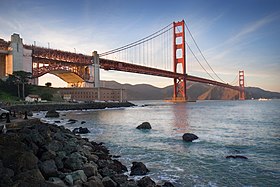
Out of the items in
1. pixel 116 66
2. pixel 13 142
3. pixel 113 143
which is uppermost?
pixel 116 66

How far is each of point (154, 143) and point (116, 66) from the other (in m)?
48.2

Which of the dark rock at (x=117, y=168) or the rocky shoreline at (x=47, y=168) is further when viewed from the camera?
the dark rock at (x=117, y=168)

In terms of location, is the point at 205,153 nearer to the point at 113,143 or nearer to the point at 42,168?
the point at 113,143

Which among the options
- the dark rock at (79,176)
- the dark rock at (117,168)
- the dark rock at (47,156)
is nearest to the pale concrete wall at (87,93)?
the dark rock at (117,168)

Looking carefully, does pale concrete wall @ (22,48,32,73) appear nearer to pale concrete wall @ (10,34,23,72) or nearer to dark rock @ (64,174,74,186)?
pale concrete wall @ (10,34,23,72)

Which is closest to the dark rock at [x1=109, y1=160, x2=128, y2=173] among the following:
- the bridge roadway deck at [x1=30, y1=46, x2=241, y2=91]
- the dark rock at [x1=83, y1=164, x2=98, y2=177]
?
the dark rock at [x1=83, y1=164, x2=98, y2=177]

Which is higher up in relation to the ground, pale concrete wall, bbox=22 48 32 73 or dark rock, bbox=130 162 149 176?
pale concrete wall, bbox=22 48 32 73

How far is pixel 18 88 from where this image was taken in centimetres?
4400

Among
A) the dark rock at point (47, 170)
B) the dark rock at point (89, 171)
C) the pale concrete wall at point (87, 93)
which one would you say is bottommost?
the dark rock at point (89, 171)

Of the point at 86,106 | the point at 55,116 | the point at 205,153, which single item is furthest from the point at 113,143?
the point at 86,106

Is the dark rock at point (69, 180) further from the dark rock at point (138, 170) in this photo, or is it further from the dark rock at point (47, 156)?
the dark rock at point (138, 170)

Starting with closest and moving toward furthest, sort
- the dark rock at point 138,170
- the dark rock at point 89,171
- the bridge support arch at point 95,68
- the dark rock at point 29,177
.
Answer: the dark rock at point 29,177 → the dark rock at point 89,171 → the dark rock at point 138,170 → the bridge support arch at point 95,68

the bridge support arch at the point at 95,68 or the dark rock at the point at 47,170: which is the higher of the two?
the bridge support arch at the point at 95,68

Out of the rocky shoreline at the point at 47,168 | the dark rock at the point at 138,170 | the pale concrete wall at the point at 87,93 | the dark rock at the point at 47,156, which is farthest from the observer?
the pale concrete wall at the point at 87,93
